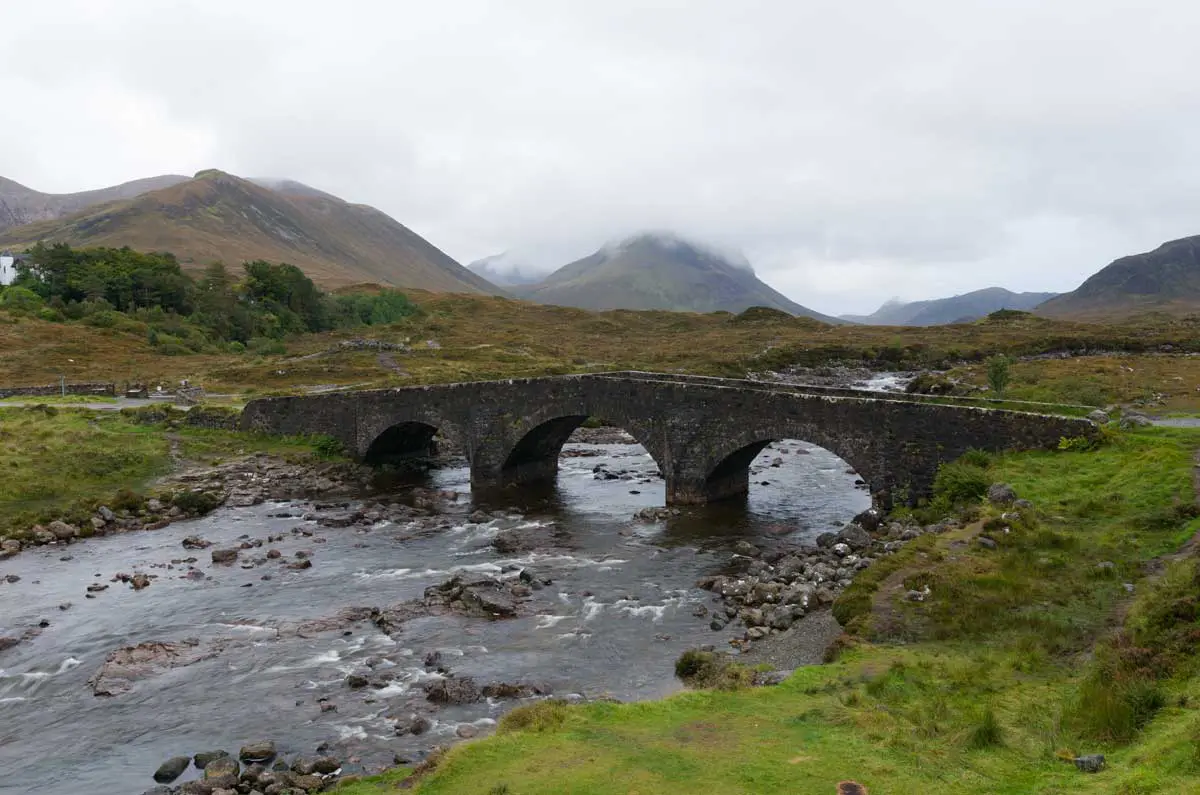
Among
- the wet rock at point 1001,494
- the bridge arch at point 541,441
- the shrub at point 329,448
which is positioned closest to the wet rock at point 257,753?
the wet rock at point 1001,494

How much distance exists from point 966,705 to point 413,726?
1018cm

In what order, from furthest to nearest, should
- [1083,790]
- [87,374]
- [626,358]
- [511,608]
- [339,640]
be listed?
[626,358] < [87,374] < [511,608] < [339,640] < [1083,790]

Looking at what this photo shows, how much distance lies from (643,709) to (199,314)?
97.0m

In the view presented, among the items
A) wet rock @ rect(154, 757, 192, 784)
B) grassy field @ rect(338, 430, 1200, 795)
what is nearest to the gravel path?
grassy field @ rect(338, 430, 1200, 795)

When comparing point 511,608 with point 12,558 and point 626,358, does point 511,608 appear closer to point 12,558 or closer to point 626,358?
point 12,558

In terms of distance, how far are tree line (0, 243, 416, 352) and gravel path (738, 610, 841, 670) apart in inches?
3250

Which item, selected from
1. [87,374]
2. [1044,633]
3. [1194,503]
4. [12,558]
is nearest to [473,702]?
[1044,633]

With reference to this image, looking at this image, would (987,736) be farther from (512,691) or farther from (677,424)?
(677,424)

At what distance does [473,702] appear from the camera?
16.5m

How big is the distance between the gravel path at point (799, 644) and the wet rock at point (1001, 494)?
5596 mm

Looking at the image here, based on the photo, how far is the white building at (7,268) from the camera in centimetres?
10806

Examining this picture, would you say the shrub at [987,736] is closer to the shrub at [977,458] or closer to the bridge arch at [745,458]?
the shrub at [977,458]

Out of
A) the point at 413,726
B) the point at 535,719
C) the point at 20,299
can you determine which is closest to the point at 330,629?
the point at 413,726

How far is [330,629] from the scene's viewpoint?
21.1 meters
